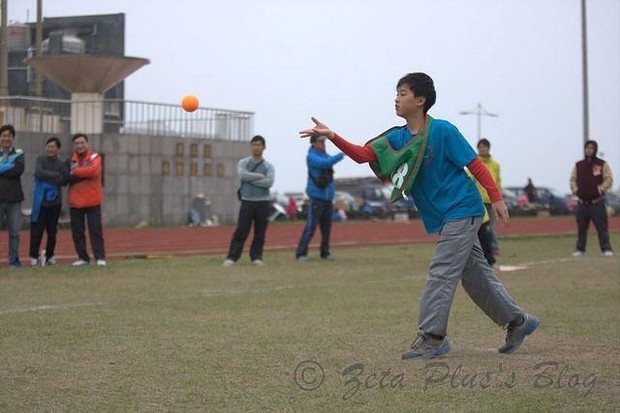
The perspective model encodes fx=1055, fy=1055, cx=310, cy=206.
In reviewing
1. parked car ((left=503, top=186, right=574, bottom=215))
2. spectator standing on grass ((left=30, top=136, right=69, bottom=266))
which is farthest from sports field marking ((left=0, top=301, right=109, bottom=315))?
parked car ((left=503, top=186, right=574, bottom=215))

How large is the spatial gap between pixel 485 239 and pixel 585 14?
63.1ft

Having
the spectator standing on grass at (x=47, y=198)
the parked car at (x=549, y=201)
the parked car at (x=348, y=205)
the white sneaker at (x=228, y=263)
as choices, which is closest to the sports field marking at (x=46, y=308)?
the spectator standing on grass at (x=47, y=198)

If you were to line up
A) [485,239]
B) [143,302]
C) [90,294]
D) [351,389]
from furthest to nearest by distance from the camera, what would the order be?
1. [485,239]
2. [90,294]
3. [143,302]
4. [351,389]

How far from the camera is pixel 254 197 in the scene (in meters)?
15.8

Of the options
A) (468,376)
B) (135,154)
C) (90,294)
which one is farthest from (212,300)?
(135,154)

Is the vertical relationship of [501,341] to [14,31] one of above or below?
below

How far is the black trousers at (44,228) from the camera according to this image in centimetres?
1502

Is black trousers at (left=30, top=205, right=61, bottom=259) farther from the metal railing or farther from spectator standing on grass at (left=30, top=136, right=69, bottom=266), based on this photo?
the metal railing

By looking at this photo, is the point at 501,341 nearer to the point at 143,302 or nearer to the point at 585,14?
the point at 143,302

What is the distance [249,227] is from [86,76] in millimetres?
16024

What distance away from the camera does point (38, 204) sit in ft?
49.4

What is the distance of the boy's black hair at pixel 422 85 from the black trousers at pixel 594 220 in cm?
1120

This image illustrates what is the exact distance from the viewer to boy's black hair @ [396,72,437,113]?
6.98 metres

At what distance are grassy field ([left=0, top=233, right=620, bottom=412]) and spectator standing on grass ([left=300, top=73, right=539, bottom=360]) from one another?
0.81 ft
